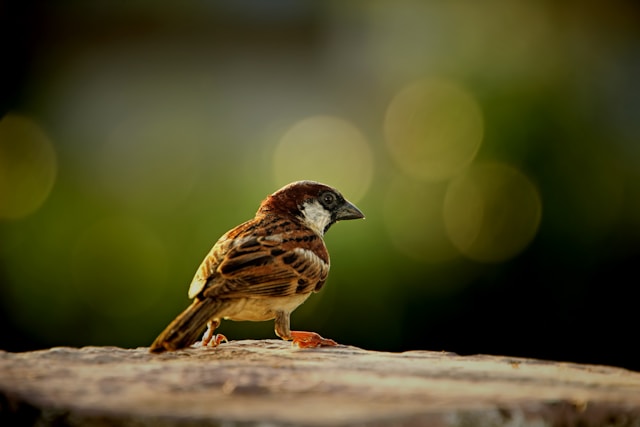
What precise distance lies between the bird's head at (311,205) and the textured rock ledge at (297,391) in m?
0.99

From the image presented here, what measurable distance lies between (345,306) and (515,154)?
1386mm

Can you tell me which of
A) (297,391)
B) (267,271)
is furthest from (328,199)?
(297,391)

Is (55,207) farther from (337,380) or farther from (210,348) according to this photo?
(337,380)

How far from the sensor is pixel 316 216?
12.9ft

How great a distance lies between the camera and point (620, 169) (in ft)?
17.2

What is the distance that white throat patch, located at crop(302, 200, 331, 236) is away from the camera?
3.90 metres

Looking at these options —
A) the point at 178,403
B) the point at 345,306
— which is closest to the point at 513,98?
the point at 345,306

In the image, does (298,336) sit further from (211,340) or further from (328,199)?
(328,199)

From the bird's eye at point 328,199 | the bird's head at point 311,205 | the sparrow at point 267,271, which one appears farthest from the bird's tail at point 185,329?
the bird's eye at point 328,199

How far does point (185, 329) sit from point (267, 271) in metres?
0.50

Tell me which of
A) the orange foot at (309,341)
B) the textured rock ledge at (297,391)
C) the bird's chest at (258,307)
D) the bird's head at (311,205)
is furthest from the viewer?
the bird's head at (311,205)

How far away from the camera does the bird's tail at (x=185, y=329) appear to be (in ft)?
9.61

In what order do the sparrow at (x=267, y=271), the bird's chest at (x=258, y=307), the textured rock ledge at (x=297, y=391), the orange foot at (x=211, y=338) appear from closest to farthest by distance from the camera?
the textured rock ledge at (x=297, y=391)
the sparrow at (x=267, y=271)
the bird's chest at (x=258, y=307)
the orange foot at (x=211, y=338)

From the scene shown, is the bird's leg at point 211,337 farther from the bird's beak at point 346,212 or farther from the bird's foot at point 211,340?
the bird's beak at point 346,212
